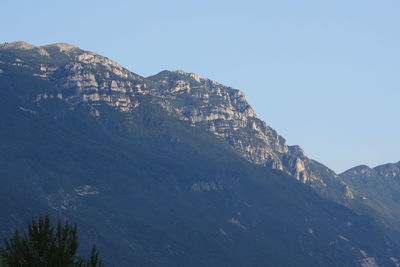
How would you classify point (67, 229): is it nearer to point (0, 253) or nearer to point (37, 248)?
point (37, 248)

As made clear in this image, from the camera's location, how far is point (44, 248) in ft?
242

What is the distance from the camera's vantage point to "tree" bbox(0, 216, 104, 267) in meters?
73.2

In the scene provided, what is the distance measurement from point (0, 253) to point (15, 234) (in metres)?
4.80

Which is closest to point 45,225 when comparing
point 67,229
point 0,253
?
point 67,229

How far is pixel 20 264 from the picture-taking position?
73.8 meters

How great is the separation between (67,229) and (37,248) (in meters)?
3.03

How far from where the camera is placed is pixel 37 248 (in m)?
73.9

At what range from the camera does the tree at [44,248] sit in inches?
2884

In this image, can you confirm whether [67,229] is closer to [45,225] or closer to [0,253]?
[45,225]

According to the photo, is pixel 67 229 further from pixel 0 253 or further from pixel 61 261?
pixel 0 253

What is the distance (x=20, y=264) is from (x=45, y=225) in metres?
3.94

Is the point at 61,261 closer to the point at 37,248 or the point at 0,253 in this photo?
the point at 37,248

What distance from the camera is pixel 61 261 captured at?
73.4 meters
